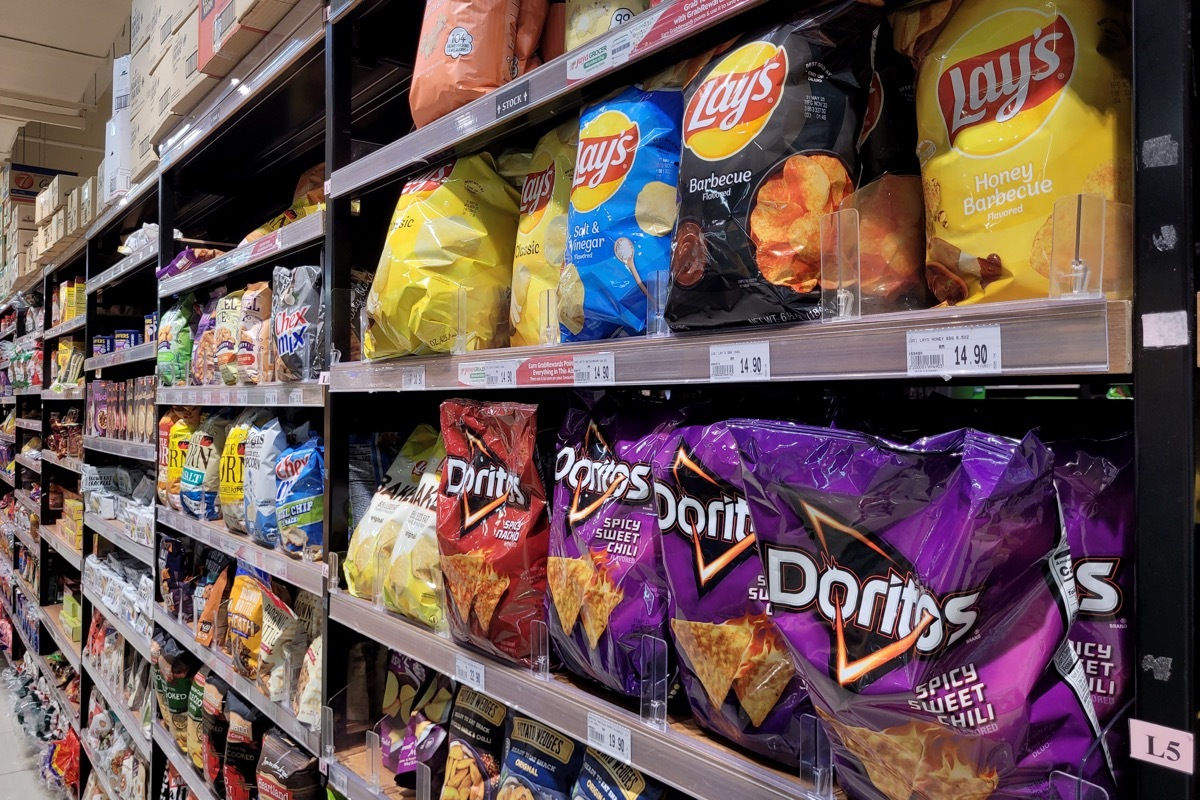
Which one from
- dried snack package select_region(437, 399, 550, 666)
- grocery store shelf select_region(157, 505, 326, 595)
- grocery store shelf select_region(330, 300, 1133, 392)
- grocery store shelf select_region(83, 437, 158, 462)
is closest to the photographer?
grocery store shelf select_region(330, 300, 1133, 392)

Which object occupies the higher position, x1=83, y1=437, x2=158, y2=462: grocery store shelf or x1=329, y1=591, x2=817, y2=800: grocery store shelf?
x1=83, y1=437, x2=158, y2=462: grocery store shelf

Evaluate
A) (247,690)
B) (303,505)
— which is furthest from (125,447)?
(303,505)

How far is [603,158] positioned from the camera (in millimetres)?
1031

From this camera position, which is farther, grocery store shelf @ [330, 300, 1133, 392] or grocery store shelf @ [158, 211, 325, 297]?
grocery store shelf @ [158, 211, 325, 297]

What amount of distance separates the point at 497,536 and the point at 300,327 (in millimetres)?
905

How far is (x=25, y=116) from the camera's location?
5602 millimetres

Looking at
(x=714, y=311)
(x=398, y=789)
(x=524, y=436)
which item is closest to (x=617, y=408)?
(x=524, y=436)

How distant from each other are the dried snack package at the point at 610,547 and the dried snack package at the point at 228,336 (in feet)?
4.54

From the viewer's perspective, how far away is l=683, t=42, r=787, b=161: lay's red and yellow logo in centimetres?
82

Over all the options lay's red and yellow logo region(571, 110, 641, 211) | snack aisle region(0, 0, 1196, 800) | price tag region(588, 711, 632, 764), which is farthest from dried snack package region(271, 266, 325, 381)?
price tag region(588, 711, 632, 764)

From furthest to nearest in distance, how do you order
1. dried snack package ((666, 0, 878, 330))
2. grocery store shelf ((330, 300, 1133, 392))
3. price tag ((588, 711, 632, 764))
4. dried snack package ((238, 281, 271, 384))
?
dried snack package ((238, 281, 271, 384))
price tag ((588, 711, 632, 764))
dried snack package ((666, 0, 878, 330))
grocery store shelf ((330, 300, 1133, 392))

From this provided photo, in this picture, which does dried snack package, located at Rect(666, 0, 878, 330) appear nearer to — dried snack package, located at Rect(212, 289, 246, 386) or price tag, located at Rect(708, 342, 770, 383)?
price tag, located at Rect(708, 342, 770, 383)

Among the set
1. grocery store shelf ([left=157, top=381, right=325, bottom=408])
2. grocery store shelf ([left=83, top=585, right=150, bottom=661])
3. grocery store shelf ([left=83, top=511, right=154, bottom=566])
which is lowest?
grocery store shelf ([left=83, top=585, right=150, bottom=661])

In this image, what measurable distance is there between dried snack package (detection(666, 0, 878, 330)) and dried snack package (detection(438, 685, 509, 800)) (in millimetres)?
850
